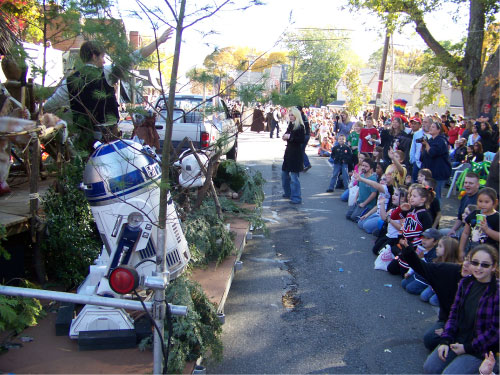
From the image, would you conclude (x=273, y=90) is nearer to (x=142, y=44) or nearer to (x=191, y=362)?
(x=142, y=44)

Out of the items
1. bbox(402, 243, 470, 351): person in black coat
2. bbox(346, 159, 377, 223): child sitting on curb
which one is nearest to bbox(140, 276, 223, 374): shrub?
bbox(402, 243, 470, 351): person in black coat

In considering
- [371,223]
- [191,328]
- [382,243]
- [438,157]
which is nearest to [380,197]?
[371,223]

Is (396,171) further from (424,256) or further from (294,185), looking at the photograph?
(424,256)

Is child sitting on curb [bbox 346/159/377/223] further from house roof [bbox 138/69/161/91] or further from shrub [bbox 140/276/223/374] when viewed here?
house roof [bbox 138/69/161/91]

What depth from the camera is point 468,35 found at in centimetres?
1576

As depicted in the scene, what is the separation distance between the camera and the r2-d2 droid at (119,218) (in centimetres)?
332

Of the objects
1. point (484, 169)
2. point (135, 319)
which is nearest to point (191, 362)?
point (135, 319)

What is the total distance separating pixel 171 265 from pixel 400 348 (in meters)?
2.23

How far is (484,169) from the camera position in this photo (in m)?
10.1

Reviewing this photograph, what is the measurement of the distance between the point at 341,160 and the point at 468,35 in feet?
27.2

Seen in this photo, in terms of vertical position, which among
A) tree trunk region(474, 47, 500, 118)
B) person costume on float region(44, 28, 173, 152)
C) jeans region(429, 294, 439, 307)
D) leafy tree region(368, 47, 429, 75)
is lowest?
jeans region(429, 294, 439, 307)

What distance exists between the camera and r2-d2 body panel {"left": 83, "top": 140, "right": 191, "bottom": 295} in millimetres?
3375

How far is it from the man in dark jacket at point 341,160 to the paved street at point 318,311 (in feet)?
11.0

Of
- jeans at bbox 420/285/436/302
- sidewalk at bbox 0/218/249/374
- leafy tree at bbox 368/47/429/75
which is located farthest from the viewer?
leafy tree at bbox 368/47/429/75
